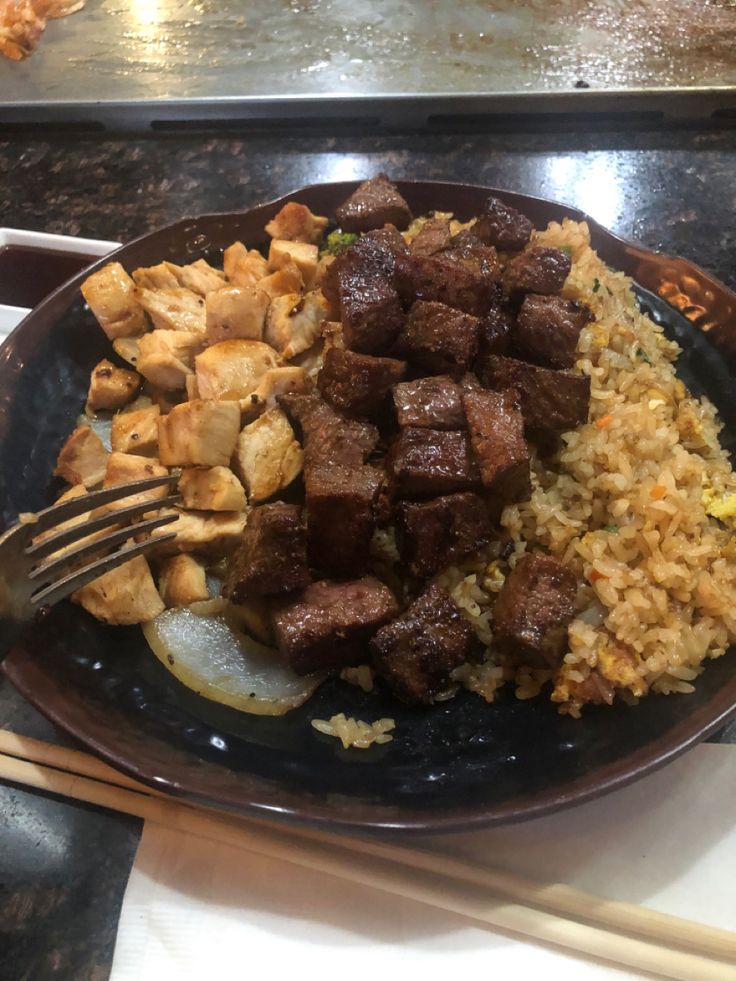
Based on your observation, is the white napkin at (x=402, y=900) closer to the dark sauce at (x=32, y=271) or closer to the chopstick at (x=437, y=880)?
the chopstick at (x=437, y=880)

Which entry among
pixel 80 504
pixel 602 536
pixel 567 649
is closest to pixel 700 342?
pixel 602 536

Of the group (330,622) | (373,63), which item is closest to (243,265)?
(330,622)

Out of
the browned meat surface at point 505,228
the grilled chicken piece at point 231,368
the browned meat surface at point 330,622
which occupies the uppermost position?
the browned meat surface at point 505,228

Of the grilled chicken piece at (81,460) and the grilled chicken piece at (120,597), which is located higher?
the grilled chicken piece at (81,460)

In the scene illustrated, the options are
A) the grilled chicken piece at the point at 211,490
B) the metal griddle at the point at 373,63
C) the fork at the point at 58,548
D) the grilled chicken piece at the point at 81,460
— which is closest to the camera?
the fork at the point at 58,548

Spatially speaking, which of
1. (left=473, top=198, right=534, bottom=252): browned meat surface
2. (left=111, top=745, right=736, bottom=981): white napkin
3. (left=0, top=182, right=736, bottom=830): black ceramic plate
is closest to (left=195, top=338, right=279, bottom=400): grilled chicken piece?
(left=0, top=182, right=736, bottom=830): black ceramic plate

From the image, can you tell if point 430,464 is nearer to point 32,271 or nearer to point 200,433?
point 200,433

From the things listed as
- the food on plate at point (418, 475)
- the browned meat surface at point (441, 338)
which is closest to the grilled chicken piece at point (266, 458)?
the food on plate at point (418, 475)
